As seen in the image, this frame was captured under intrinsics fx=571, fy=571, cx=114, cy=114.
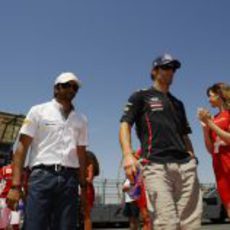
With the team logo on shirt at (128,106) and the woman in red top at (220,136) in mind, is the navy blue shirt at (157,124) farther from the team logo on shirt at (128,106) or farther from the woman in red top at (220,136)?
the woman in red top at (220,136)

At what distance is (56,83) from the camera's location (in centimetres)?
534

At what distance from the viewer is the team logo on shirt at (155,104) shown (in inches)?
200

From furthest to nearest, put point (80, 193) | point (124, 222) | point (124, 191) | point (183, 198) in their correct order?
1. point (124, 222)
2. point (124, 191)
3. point (80, 193)
4. point (183, 198)

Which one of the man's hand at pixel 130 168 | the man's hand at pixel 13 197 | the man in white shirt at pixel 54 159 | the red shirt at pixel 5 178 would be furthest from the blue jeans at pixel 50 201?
the red shirt at pixel 5 178

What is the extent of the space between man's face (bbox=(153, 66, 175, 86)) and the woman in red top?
758 mm

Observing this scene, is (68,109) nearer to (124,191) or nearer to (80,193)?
(80,193)

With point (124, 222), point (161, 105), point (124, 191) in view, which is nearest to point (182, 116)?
point (161, 105)

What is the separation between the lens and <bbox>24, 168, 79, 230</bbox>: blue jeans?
4.95 m

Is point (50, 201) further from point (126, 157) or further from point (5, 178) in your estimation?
point (5, 178)

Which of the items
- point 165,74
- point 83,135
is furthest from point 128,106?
point 83,135

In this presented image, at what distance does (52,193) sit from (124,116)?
0.92m

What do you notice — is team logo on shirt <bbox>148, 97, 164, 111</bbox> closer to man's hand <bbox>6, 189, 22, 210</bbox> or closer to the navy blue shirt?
the navy blue shirt

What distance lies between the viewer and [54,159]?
201 inches

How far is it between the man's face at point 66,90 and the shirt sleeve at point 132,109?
0.57 metres
